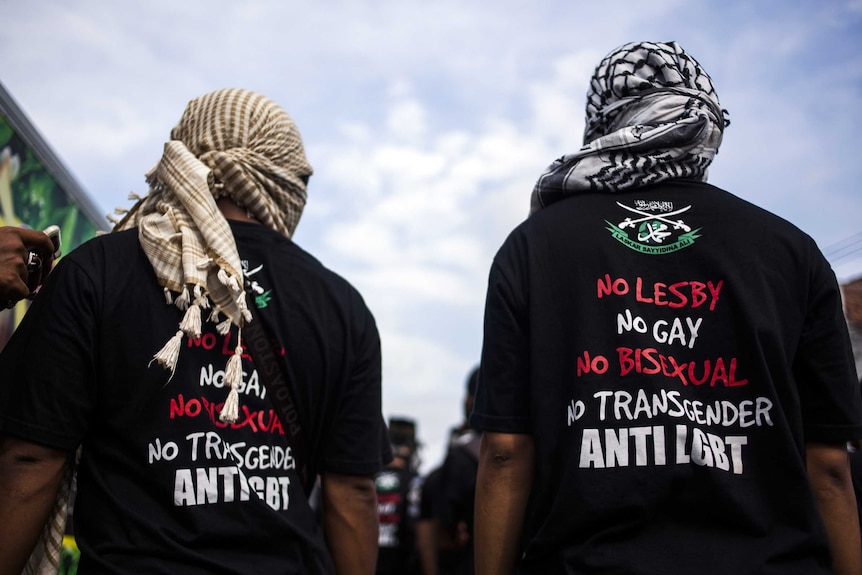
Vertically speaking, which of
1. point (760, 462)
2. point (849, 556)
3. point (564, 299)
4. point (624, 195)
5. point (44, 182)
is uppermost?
point (44, 182)

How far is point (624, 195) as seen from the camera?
7.97ft

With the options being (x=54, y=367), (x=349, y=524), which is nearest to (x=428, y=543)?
(x=349, y=524)

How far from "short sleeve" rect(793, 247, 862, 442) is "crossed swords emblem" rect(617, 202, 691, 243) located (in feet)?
1.27

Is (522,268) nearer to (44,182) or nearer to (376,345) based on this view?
(376,345)

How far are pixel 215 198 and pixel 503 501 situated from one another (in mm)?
1339

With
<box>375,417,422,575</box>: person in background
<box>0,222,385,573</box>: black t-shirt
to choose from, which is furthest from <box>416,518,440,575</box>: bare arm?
<box>0,222,385,573</box>: black t-shirt

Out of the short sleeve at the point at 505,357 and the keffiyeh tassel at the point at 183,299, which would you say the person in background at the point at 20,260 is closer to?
the keffiyeh tassel at the point at 183,299

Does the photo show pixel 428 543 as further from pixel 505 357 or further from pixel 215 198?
pixel 505 357

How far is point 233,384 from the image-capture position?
2371mm

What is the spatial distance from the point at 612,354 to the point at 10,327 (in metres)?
2.37

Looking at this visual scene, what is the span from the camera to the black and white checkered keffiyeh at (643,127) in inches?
95.4

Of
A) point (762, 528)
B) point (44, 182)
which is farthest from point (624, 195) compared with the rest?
point (44, 182)

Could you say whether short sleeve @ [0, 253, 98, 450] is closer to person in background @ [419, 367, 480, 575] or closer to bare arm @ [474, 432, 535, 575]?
bare arm @ [474, 432, 535, 575]

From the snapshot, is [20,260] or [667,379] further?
[20,260]
